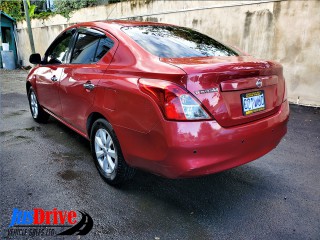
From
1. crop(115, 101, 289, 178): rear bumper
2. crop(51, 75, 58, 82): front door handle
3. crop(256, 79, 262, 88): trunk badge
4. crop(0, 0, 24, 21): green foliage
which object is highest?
crop(0, 0, 24, 21): green foliage

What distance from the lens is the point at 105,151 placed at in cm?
301

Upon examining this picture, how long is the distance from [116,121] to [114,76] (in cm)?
43

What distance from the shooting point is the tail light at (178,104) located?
7.04 feet

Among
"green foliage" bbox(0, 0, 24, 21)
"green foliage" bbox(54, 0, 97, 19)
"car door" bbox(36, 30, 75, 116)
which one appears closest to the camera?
"car door" bbox(36, 30, 75, 116)

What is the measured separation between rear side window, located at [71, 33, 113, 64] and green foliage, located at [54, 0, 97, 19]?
372 inches

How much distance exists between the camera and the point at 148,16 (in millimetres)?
9352

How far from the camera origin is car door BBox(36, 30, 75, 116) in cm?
391

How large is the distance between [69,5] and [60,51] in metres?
9.96

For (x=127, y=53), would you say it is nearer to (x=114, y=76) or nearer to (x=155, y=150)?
(x=114, y=76)

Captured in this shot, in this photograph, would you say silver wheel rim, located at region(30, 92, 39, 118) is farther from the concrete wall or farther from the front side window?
the concrete wall

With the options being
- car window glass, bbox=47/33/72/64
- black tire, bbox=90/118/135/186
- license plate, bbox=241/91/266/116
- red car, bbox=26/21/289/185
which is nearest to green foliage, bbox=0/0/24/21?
car window glass, bbox=47/33/72/64

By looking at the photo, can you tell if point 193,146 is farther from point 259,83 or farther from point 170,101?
point 259,83

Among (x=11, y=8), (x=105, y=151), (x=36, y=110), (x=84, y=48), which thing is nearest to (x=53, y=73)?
(x=84, y=48)

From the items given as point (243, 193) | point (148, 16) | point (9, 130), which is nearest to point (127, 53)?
point (243, 193)
